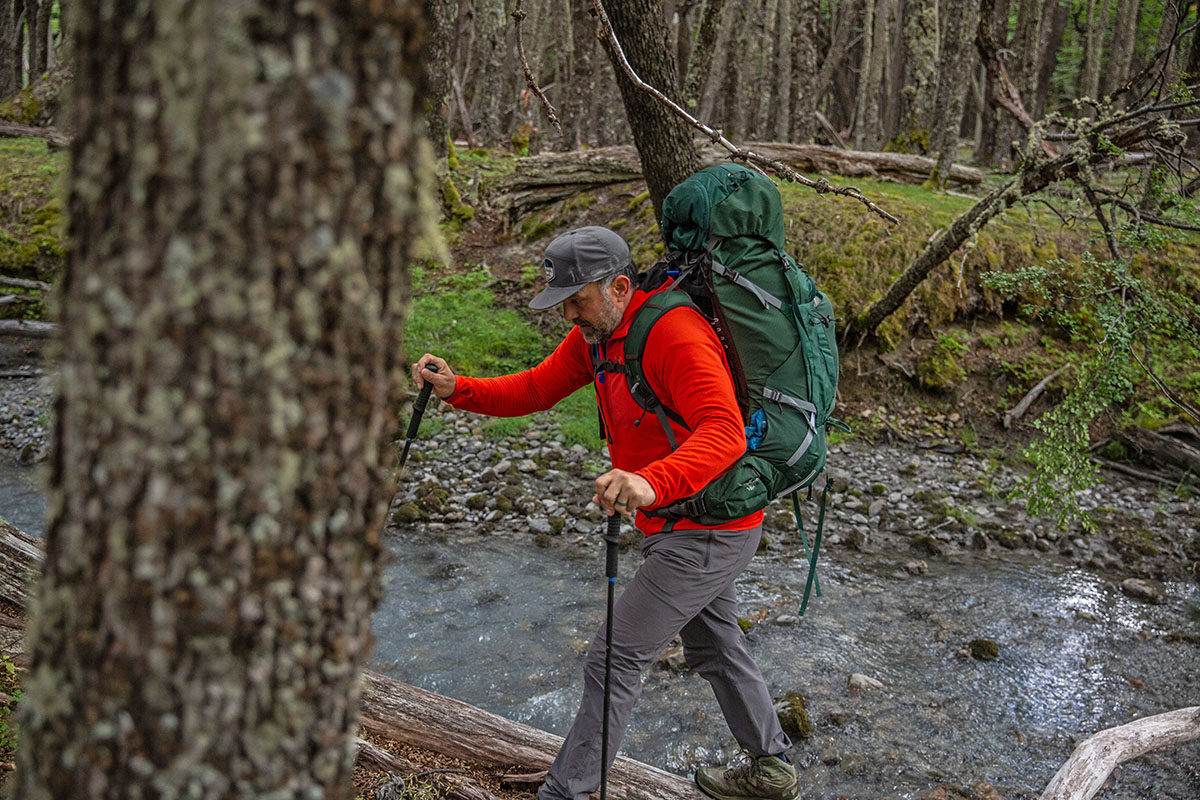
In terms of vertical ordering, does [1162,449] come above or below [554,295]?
below

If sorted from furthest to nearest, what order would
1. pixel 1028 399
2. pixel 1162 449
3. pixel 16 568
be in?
1. pixel 1028 399
2. pixel 1162 449
3. pixel 16 568

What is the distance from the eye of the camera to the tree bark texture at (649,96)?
605cm

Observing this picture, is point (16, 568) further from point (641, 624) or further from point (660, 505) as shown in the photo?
point (660, 505)

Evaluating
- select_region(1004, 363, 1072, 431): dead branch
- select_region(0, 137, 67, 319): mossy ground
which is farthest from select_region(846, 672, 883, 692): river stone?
select_region(0, 137, 67, 319): mossy ground

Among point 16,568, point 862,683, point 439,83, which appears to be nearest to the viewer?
point 16,568

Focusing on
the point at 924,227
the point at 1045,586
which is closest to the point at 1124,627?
the point at 1045,586

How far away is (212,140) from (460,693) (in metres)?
4.95

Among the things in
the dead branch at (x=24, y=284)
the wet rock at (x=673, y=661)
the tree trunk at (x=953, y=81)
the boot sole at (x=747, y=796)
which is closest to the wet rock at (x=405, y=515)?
the wet rock at (x=673, y=661)

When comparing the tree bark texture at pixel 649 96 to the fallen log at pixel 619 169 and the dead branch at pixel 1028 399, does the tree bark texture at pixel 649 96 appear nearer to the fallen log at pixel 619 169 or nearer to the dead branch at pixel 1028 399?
the dead branch at pixel 1028 399

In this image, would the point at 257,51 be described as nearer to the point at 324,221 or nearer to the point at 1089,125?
the point at 324,221

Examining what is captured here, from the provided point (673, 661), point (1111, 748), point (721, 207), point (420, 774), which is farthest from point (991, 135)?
point (420, 774)

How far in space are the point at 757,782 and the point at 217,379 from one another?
12.3 feet

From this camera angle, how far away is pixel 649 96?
249 inches

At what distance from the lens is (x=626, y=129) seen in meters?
24.0
